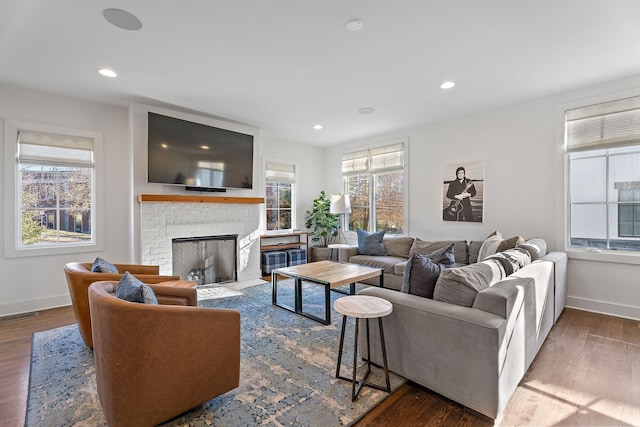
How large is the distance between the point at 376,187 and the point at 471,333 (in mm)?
4238

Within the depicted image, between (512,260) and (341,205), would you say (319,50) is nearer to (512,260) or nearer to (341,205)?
(512,260)

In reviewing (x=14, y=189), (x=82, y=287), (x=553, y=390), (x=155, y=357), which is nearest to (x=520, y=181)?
(x=553, y=390)

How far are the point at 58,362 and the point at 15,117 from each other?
2.93 m

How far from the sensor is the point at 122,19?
2225 mm

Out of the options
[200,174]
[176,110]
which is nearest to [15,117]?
[176,110]

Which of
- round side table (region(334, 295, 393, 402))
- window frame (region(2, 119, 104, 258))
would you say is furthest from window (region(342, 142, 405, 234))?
window frame (region(2, 119, 104, 258))

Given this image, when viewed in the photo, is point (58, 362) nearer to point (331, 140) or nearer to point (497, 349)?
point (497, 349)

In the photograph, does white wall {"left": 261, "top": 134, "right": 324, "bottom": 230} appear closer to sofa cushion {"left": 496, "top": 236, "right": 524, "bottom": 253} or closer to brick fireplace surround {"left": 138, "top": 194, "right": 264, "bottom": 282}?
brick fireplace surround {"left": 138, "top": 194, "right": 264, "bottom": 282}

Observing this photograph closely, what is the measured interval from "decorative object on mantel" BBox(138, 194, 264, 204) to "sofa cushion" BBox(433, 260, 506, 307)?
11.8 feet

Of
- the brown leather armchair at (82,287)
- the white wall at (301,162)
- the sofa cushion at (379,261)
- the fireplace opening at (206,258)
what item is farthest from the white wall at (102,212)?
the sofa cushion at (379,261)

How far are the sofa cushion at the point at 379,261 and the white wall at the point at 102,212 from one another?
134 inches

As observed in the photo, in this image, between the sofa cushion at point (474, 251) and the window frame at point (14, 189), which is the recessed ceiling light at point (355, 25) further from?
the window frame at point (14, 189)

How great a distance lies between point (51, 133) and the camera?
3.71 meters

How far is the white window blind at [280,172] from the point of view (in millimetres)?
5879
